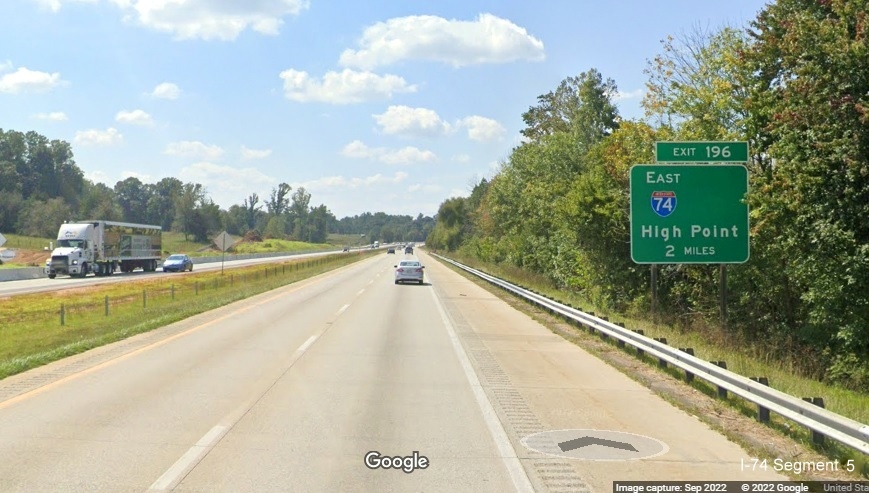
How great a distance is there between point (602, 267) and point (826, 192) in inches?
511

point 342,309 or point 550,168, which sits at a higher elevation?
point 550,168

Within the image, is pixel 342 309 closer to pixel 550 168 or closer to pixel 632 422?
pixel 632 422

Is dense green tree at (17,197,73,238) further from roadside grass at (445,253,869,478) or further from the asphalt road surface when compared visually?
roadside grass at (445,253,869,478)

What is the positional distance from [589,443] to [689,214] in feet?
35.3

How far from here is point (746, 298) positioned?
68.7ft

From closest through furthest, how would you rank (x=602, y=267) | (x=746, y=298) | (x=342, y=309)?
(x=746, y=298) → (x=342, y=309) → (x=602, y=267)

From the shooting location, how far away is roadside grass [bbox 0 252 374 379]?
15383 mm

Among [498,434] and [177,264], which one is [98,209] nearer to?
[177,264]

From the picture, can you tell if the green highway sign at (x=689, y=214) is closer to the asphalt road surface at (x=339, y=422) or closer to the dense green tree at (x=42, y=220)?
the asphalt road surface at (x=339, y=422)

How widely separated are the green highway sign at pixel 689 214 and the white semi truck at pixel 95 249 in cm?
4576

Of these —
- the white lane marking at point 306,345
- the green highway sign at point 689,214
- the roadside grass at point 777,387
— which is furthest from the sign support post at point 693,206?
the white lane marking at point 306,345

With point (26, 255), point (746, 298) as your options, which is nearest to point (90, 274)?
point (26, 255)

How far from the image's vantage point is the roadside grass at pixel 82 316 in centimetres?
1538

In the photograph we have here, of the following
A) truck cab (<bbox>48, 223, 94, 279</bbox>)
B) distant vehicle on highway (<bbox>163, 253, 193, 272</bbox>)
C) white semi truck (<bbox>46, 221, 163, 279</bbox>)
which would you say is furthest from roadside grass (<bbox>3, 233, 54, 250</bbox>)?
truck cab (<bbox>48, 223, 94, 279</bbox>)
